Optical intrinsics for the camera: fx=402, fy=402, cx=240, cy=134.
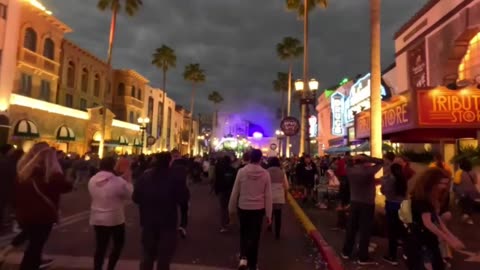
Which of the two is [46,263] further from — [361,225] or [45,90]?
[45,90]

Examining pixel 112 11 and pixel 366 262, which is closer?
pixel 366 262

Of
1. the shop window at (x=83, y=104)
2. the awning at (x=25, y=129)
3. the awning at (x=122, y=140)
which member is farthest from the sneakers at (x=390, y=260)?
the awning at (x=122, y=140)

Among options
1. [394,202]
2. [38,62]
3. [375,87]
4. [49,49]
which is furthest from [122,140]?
[394,202]

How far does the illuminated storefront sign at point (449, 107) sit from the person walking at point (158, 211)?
1209 centimetres

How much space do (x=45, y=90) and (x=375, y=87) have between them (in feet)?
97.5

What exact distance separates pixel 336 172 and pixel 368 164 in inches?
285

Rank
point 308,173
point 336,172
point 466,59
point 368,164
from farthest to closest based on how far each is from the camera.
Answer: point 466,59 → point 308,173 → point 336,172 → point 368,164

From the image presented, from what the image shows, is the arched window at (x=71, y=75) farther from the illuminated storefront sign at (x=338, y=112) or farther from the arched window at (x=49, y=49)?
the illuminated storefront sign at (x=338, y=112)

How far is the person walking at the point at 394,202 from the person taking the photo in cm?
730

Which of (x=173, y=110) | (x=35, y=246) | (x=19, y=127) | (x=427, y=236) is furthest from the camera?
(x=173, y=110)

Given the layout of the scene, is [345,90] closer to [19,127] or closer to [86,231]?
[19,127]

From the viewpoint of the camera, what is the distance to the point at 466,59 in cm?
1839

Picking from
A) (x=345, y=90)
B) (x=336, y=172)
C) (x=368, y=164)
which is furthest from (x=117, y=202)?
(x=345, y=90)

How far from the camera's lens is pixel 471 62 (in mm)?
18047
